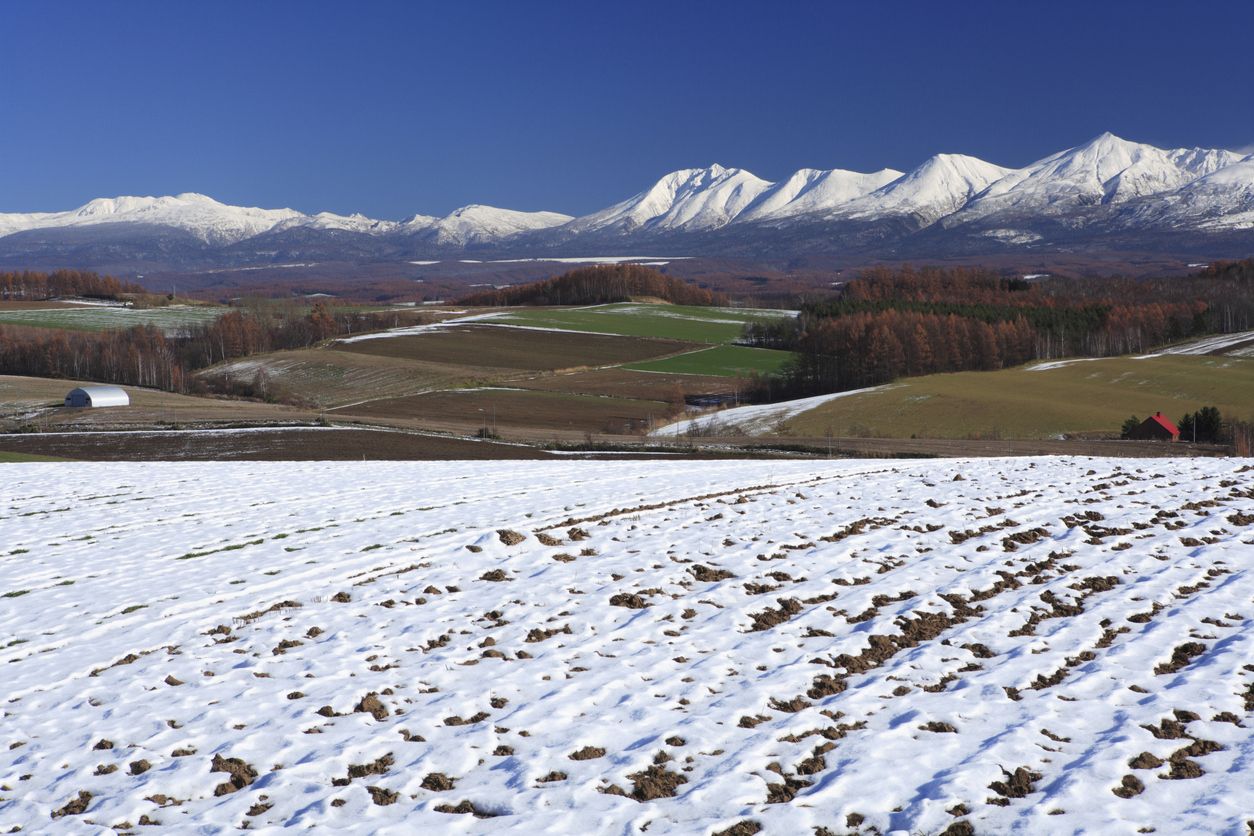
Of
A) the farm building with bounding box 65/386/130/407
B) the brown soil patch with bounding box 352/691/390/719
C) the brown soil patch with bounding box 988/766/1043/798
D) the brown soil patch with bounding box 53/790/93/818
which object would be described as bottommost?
the farm building with bounding box 65/386/130/407

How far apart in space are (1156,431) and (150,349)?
118 meters

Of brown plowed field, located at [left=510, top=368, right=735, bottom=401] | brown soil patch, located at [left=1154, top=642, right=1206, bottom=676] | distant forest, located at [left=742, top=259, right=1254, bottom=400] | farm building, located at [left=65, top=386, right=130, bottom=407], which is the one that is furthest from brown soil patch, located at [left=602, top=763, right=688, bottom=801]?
distant forest, located at [left=742, top=259, right=1254, bottom=400]

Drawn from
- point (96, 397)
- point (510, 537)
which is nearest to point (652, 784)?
point (510, 537)

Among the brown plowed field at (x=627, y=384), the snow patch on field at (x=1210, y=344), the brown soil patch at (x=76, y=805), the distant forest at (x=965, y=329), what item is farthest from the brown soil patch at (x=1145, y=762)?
the snow patch on field at (x=1210, y=344)

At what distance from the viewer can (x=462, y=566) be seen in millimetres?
20219

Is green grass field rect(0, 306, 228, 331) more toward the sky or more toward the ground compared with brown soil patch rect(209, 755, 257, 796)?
more toward the sky

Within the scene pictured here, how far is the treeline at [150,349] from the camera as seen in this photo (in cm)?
11931

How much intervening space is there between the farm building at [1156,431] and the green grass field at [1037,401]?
3631 millimetres

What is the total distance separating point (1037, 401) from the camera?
82.8 m

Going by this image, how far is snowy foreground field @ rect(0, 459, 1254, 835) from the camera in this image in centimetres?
1016

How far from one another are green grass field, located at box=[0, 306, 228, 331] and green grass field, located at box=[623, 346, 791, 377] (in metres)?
80.2

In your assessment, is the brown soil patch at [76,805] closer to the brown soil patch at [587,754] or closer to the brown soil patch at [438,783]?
the brown soil patch at [438,783]

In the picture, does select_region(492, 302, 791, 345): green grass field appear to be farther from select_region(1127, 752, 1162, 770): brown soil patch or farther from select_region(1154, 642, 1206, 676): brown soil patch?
select_region(1127, 752, 1162, 770): brown soil patch

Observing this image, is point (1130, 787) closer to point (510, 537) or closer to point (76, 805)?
point (76, 805)
